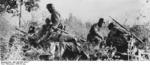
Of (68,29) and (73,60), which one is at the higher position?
(68,29)

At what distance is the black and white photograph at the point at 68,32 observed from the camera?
1080cm

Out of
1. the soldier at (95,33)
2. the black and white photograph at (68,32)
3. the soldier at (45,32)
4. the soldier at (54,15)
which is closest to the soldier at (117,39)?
the black and white photograph at (68,32)

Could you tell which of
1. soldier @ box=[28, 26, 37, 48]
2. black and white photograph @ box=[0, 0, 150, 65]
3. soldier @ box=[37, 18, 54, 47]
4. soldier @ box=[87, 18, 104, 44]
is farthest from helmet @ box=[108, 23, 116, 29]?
soldier @ box=[28, 26, 37, 48]

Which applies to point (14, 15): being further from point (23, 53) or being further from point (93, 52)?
point (93, 52)

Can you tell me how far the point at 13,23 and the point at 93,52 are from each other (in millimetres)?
1828

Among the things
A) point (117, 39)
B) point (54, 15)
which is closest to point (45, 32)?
point (54, 15)

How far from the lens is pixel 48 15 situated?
10.8 m

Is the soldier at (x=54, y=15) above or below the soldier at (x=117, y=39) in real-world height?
above

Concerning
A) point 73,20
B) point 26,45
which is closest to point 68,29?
point 73,20

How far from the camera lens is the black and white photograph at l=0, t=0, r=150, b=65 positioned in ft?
35.4

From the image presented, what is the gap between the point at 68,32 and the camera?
1088 cm

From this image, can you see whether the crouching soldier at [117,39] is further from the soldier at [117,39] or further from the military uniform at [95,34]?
the military uniform at [95,34]

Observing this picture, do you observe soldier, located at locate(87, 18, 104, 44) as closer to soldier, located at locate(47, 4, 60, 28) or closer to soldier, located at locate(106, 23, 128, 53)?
soldier, located at locate(106, 23, 128, 53)

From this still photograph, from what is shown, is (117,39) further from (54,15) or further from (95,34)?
(54,15)
